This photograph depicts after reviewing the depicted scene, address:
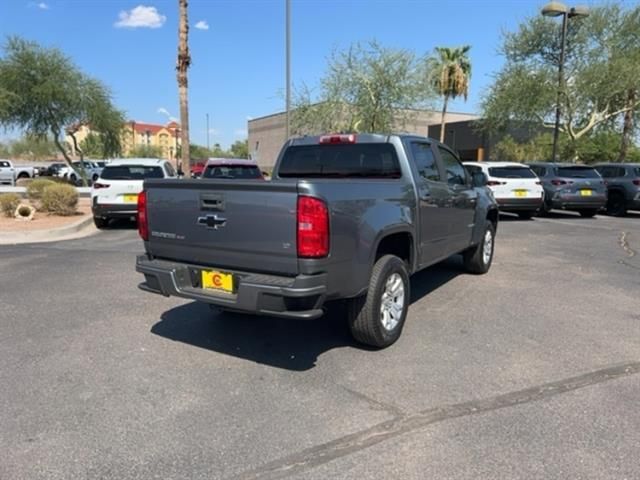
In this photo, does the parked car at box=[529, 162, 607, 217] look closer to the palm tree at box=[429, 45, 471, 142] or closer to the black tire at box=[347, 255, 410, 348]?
the black tire at box=[347, 255, 410, 348]

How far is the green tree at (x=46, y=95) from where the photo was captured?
23906mm

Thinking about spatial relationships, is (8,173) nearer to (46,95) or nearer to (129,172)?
(46,95)

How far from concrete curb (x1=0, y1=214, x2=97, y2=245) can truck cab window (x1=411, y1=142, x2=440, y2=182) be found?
327 inches

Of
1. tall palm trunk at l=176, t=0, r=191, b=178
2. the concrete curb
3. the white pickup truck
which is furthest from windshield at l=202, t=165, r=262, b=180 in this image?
the white pickup truck

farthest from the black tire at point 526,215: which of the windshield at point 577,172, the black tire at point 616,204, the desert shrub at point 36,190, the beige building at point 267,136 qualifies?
the beige building at point 267,136

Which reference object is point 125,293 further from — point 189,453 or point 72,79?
point 72,79

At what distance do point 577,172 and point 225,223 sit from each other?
14.4 m

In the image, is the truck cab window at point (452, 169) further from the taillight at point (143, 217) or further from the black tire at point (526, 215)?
the black tire at point (526, 215)

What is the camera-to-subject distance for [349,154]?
555cm

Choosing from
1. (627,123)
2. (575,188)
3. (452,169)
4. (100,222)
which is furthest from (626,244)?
(627,123)

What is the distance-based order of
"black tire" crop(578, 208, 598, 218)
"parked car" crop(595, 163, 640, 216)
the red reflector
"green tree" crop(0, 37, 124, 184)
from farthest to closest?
"green tree" crop(0, 37, 124, 184), "black tire" crop(578, 208, 598, 218), "parked car" crop(595, 163, 640, 216), the red reflector

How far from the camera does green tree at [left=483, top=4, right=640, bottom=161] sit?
24.0m

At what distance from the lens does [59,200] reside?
13.4 metres

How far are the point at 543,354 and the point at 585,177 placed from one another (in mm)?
12608
